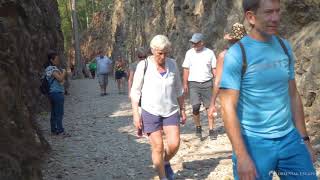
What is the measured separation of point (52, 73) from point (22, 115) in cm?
385

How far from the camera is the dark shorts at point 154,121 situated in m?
6.28

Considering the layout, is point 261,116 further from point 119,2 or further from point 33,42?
point 119,2

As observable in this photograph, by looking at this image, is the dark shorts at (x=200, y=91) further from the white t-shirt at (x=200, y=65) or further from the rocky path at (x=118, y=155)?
the rocky path at (x=118, y=155)

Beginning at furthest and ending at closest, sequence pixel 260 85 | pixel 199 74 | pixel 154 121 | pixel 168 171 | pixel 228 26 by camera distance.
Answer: pixel 228 26 < pixel 199 74 < pixel 168 171 < pixel 154 121 < pixel 260 85

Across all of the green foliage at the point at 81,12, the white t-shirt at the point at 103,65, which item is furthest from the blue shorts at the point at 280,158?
the green foliage at the point at 81,12

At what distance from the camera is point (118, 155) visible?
913cm

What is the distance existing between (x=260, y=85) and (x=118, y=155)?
6032mm

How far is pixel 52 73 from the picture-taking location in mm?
10617

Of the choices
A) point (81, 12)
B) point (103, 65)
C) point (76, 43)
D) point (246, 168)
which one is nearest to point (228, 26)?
point (103, 65)

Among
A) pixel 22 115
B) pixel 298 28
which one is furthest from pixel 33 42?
pixel 22 115

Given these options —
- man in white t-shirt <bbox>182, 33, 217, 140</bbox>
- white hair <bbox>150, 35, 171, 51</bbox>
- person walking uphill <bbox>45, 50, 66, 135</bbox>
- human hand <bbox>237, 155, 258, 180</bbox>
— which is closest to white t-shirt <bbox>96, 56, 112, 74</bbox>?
person walking uphill <bbox>45, 50, 66, 135</bbox>

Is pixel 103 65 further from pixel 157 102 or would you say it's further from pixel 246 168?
pixel 246 168

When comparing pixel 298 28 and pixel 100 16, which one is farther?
Answer: pixel 100 16

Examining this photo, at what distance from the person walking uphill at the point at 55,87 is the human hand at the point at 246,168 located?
7.85 meters
